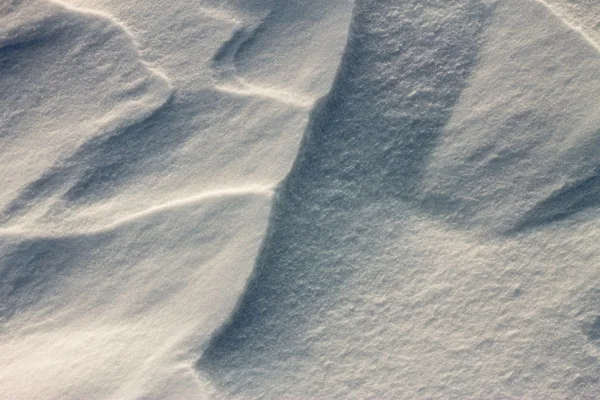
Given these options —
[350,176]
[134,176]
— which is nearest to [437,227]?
[350,176]

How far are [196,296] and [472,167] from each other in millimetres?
530

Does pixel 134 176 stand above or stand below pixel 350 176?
above

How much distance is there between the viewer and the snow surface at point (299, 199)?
115 cm

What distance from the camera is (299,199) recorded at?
1.23 m

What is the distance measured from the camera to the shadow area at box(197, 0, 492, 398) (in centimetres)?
117

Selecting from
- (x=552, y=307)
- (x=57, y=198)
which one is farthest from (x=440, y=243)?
(x=57, y=198)

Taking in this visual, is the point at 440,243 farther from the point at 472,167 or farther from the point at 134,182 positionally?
the point at 134,182

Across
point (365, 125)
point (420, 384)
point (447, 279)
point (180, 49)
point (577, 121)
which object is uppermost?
point (180, 49)

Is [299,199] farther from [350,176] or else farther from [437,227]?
[437,227]

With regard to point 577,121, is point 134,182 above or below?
above

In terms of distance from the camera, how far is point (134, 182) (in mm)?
1264

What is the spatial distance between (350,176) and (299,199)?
0.33ft

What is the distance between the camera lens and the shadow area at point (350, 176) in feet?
3.84

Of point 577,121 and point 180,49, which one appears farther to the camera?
point 180,49
